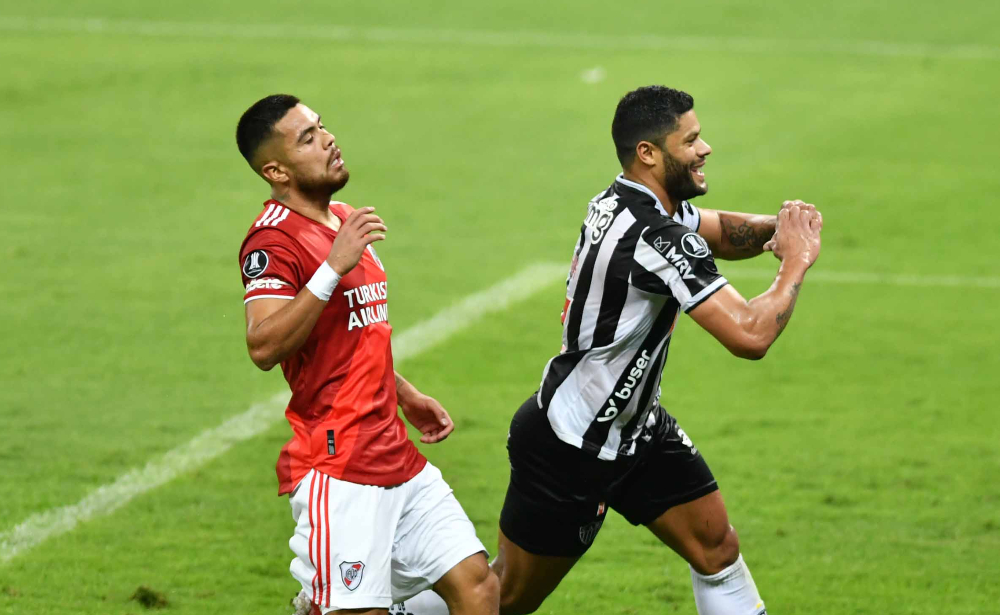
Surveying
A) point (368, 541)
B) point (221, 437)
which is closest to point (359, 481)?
point (368, 541)

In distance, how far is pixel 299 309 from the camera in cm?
470

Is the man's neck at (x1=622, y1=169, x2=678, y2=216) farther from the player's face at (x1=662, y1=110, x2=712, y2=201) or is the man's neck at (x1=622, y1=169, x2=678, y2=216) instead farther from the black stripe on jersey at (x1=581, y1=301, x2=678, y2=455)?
the black stripe on jersey at (x1=581, y1=301, x2=678, y2=455)

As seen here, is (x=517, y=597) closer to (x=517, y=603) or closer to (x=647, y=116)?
(x=517, y=603)

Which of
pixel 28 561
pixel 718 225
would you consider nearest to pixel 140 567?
pixel 28 561

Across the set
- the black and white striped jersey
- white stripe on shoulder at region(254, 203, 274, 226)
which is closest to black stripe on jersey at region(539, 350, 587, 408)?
the black and white striped jersey

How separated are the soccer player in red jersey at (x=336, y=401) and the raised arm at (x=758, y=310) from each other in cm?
111

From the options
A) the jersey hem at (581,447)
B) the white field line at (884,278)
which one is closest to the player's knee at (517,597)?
the jersey hem at (581,447)

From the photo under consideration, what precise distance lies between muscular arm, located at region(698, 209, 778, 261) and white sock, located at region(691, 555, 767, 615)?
124cm

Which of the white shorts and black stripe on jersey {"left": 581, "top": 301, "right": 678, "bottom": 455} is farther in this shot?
black stripe on jersey {"left": 581, "top": 301, "right": 678, "bottom": 455}

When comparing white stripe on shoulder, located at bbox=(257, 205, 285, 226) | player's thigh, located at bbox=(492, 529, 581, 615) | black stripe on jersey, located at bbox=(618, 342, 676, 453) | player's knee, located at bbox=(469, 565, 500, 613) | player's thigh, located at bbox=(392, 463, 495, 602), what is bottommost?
player's thigh, located at bbox=(492, 529, 581, 615)

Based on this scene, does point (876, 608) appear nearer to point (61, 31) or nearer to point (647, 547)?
point (647, 547)

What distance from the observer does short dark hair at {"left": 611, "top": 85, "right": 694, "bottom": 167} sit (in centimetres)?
527

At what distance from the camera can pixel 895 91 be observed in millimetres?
18484

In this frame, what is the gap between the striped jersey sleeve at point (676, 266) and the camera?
16.3ft
